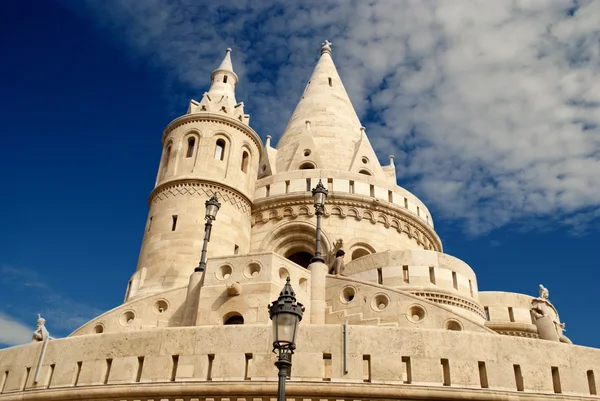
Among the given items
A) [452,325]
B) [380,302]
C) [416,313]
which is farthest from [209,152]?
[452,325]

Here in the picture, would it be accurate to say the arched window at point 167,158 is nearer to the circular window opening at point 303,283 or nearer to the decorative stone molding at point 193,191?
the decorative stone molding at point 193,191

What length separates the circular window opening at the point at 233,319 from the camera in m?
12.8

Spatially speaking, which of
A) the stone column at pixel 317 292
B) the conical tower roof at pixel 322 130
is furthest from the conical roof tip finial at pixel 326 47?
the stone column at pixel 317 292

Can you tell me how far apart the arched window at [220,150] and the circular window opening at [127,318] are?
6.58 m

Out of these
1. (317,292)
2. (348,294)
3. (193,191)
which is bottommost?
(348,294)

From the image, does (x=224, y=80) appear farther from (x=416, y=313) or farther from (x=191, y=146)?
(x=416, y=313)

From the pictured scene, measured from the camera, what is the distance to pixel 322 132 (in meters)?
23.5

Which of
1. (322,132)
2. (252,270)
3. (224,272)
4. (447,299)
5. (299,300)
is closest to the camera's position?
(299,300)

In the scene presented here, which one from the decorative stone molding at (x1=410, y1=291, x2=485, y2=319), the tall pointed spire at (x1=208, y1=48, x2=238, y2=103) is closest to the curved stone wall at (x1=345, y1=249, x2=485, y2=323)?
the decorative stone molding at (x1=410, y1=291, x2=485, y2=319)

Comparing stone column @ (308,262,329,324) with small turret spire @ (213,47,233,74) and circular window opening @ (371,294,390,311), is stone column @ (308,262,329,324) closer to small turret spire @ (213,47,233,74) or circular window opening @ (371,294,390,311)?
circular window opening @ (371,294,390,311)

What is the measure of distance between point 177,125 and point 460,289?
1066 centimetres

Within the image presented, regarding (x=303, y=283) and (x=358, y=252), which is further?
(x=358, y=252)

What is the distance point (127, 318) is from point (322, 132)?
12026mm

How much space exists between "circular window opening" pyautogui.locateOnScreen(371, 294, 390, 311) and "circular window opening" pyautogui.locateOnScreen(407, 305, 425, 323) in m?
0.53
